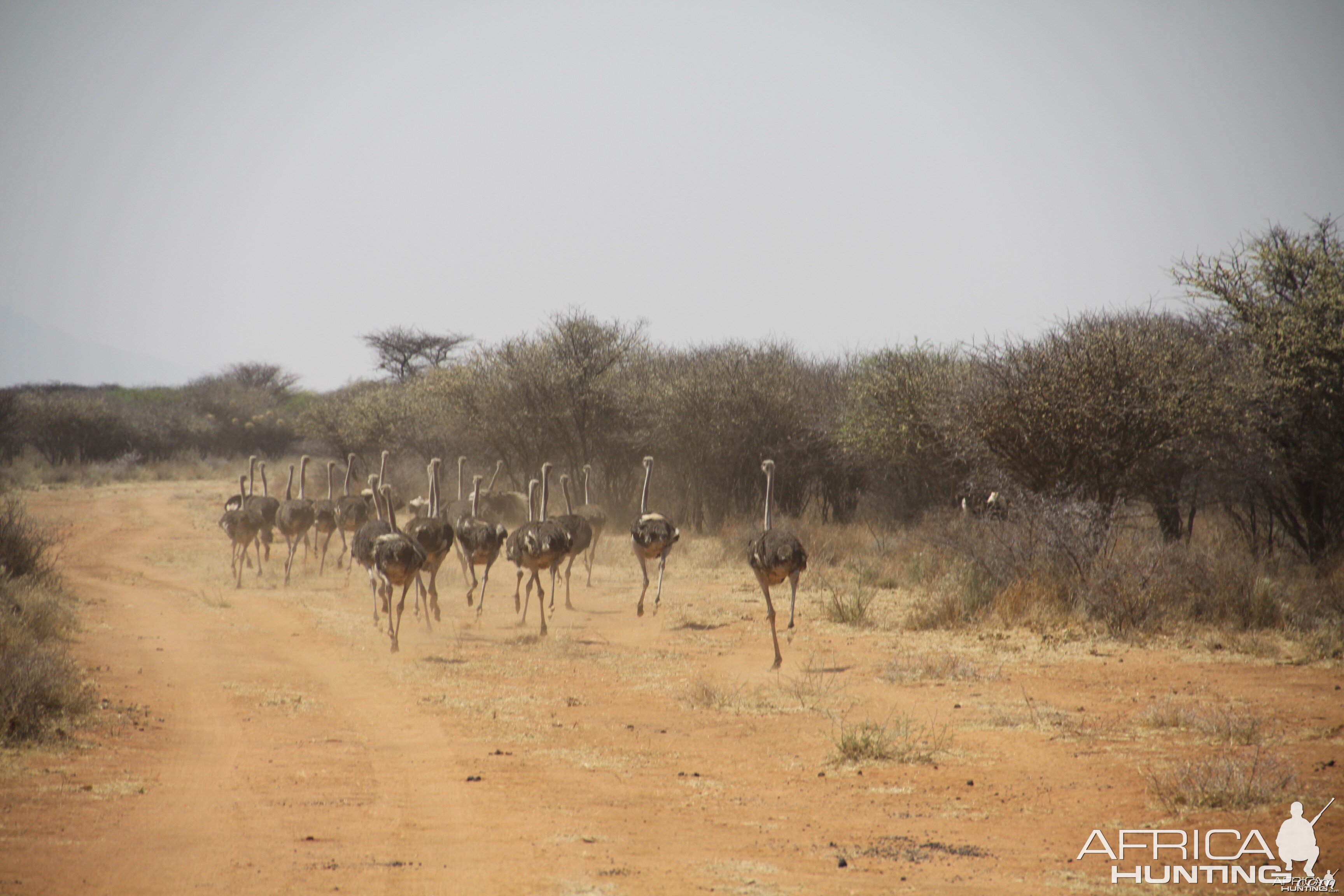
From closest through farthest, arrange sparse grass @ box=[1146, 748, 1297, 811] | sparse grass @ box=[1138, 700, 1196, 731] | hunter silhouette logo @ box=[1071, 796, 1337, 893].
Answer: hunter silhouette logo @ box=[1071, 796, 1337, 893]
sparse grass @ box=[1146, 748, 1297, 811]
sparse grass @ box=[1138, 700, 1196, 731]

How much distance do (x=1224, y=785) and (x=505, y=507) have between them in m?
16.7

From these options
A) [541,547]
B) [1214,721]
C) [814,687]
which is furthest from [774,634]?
[1214,721]

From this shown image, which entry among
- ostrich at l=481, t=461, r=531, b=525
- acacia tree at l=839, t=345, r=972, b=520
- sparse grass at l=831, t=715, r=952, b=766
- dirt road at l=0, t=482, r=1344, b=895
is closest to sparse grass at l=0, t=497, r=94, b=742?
dirt road at l=0, t=482, r=1344, b=895

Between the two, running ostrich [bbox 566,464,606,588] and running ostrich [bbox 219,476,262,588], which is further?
running ostrich [bbox 566,464,606,588]

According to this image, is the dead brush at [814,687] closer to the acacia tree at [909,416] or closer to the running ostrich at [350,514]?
the acacia tree at [909,416]

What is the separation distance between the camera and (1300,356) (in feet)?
44.4

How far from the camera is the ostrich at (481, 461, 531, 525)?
65.8 feet

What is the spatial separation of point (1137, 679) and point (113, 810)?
8.24m

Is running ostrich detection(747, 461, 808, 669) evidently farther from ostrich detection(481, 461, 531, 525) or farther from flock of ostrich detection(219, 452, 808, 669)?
ostrich detection(481, 461, 531, 525)

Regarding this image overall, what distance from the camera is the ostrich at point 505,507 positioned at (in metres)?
20.1

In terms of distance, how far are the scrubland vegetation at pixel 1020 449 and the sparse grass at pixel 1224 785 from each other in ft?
15.6

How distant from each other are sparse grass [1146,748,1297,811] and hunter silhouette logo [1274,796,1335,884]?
0.35 m

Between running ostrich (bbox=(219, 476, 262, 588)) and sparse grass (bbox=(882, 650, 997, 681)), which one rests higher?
running ostrich (bbox=(219, 476, 262, 588))

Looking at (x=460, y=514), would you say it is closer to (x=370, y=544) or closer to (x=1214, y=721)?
(x=370, y=544)
